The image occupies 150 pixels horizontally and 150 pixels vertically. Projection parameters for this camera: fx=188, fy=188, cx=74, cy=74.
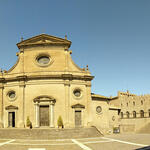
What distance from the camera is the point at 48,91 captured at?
28625 mm

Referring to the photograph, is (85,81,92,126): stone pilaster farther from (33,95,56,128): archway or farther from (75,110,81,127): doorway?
(33,95,56,128): archway

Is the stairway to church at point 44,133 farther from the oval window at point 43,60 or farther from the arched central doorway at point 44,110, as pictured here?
the oval window at point 43,60

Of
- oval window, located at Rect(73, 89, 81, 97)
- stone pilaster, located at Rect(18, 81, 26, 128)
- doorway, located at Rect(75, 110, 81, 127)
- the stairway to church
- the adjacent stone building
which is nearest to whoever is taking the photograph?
the stairway to church

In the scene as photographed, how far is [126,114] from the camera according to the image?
49.6 metres

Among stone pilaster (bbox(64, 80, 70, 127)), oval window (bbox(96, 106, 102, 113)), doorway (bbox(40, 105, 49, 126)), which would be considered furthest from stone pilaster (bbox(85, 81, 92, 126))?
doorway (bbox(40, 105, 49, 126))

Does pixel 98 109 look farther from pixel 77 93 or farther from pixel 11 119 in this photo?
pixel 11 119

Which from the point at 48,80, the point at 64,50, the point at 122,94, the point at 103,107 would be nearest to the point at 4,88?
the point at 48,80

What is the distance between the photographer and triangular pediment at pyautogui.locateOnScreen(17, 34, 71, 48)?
100ft

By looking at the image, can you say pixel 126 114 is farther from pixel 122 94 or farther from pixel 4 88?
pixel 4 88

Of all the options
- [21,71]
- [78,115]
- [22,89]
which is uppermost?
[21,71]

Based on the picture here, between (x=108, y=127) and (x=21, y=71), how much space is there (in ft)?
56.3

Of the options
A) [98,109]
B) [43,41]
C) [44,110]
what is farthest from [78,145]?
[43,41]

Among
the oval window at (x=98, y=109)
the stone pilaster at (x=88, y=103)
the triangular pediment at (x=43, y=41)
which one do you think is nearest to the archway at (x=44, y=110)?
the stone pilaster at (x=88, y=103)

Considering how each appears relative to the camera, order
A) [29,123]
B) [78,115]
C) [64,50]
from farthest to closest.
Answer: [64,50]
[78,115]
[29,123]
